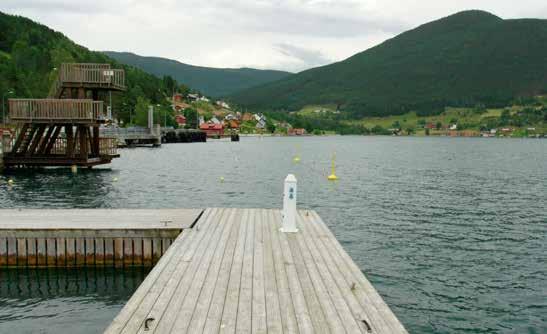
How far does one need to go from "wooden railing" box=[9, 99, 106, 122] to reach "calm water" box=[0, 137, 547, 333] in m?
5.30

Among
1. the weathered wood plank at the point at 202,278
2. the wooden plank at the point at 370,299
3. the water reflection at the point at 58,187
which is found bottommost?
the water reflection at the point at 58,187

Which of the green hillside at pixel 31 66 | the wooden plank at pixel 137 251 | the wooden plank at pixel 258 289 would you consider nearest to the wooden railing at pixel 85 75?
the wooden plank at pixel 137 251

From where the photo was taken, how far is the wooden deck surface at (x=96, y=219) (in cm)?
1485

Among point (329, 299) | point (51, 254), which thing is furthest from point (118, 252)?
point (329, 299)

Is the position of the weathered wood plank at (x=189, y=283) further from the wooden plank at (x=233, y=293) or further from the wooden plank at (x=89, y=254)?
the wooden plank at (x=89, y=254)

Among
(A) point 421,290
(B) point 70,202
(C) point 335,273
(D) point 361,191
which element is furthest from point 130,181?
(C) point 335,273

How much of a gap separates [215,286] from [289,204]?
15.9ft

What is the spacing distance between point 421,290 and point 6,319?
38.5 feet

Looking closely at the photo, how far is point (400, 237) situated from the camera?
2281cm

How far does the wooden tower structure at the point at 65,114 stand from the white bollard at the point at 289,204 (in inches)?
1277

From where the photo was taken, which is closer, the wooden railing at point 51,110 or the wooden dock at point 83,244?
the wooden dock at point 83,244

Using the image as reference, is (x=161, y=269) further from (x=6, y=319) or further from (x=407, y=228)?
(x=407, y=228)

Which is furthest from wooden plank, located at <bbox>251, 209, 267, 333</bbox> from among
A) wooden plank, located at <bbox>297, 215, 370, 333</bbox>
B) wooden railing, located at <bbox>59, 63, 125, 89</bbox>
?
wooden railing, located at <bbox>59, 63, 125, 89</bbox>

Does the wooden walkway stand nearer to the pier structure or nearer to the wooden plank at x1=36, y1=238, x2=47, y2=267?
the pier structure
